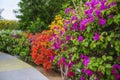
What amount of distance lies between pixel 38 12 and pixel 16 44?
178cm

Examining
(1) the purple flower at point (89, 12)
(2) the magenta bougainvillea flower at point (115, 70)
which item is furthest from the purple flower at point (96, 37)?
(2) the magenta bougainvillea flower at point (115, 70)

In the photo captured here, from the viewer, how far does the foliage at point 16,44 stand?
31.0ft

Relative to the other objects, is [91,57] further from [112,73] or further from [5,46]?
[5,46]

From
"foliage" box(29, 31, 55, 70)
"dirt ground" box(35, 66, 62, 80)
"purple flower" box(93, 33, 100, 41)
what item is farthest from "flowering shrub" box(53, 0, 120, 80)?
"foliage" box(29, 31, 55, 70)

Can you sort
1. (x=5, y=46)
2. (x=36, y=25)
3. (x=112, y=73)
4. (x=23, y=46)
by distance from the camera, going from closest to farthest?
(x=112, y=73) < (x=23, y=46) < (x=36, y=25) < (x=5, y=46)

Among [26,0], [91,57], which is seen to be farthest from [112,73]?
[26,0]

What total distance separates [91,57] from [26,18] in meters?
7.40

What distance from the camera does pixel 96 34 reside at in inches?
160

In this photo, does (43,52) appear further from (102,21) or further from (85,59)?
(102,21)

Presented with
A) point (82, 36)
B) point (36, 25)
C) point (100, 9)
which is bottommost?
point (36, 25)

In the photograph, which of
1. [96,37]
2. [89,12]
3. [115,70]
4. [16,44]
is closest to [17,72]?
[16,44]

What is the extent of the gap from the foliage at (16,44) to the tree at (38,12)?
0.69 metres

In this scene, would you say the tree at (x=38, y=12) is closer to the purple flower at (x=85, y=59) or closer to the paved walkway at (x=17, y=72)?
the paved walkway at (x=17, y=72)

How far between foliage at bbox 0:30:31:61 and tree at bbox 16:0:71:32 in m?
0.69
